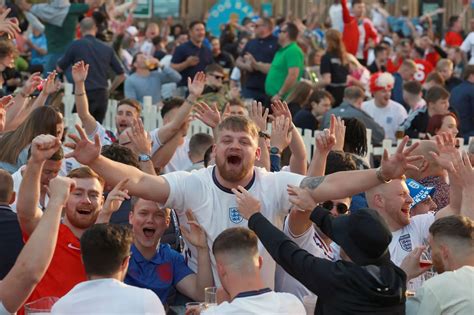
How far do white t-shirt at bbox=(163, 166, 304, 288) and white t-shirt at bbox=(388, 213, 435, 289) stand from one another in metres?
0.83

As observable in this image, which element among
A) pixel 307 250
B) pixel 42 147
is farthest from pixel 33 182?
pixel 307 250

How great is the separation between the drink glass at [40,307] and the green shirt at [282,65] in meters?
11.2

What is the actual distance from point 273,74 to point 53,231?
1138 centimetres

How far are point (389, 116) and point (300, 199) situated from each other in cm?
903

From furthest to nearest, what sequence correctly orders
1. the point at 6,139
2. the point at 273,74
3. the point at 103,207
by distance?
the point at 273,74 < the point at 6,139 < the point at 103,207

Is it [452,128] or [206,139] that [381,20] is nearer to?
[452,128]

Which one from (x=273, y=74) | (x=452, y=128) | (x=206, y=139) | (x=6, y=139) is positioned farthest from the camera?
(x=273, y=74)

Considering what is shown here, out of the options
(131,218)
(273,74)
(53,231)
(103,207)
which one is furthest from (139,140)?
(273,74)

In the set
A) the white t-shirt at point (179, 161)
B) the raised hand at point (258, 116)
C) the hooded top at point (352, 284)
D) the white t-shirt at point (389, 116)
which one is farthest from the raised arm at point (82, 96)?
the white t-shirt at point (389, 116)

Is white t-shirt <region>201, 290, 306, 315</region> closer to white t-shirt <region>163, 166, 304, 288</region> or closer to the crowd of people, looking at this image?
the crowd of people

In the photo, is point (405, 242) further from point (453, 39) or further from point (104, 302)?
point (453, 39)

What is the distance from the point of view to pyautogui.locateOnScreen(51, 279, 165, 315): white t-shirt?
5410 millimetres

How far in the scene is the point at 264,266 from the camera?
6789 millimetres

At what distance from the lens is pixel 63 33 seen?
681 inches
